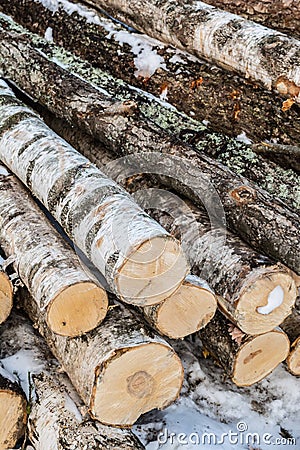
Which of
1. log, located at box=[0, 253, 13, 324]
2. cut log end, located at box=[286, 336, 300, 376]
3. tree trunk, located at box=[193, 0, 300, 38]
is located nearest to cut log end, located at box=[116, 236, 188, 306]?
log, located at box=[0, 253, 13, 324]

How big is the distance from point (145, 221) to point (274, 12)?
3041 millimetres

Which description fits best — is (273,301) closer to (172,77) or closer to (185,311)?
(185,311)

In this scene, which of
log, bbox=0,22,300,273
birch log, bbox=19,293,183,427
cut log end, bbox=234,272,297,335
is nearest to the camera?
birch log, bbox=19,293,183,427

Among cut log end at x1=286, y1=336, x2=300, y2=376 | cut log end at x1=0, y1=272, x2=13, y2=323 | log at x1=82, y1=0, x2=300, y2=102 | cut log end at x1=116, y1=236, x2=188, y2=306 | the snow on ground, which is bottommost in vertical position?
the snow on ground

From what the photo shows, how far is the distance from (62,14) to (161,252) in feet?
12.1

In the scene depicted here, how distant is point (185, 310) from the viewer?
2885 millimetres

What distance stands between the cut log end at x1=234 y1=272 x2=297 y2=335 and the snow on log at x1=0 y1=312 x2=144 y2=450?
84 centimetres

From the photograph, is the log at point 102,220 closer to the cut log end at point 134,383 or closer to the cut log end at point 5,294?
the cut log end at point 134,383

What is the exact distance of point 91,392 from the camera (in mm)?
2652

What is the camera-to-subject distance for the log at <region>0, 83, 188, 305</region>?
2559mm

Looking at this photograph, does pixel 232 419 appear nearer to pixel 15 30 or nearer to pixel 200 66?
pixel 200 66

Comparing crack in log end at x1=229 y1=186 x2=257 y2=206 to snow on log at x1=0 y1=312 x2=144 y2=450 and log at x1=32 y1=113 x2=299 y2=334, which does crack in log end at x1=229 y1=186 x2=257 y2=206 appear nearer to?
log at x1=32 y1=113 x2=299 y2=334

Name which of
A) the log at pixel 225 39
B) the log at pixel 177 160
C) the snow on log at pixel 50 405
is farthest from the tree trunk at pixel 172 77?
the snow on log at pixel 50 405

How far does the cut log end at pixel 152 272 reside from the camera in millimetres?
2541
